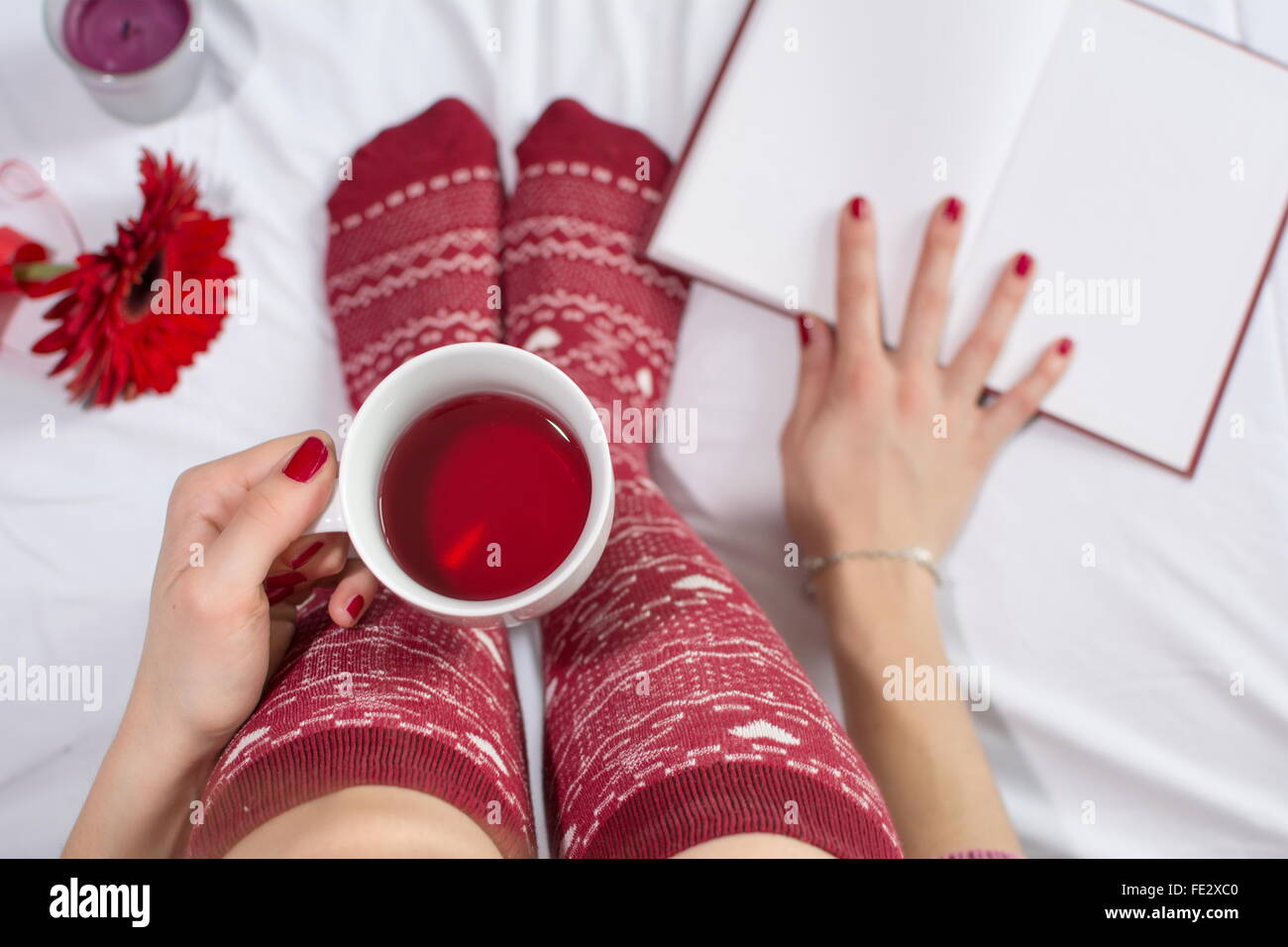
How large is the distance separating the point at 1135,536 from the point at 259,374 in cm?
71

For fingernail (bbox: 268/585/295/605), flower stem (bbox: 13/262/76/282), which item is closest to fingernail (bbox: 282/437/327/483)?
fingernail (bbox: 268/585/295/605)

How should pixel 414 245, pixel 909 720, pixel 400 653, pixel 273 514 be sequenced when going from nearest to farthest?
pixel 273 514
pixel 400 653
pixel 909 720
pixel 414 245

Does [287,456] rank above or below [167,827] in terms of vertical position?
above

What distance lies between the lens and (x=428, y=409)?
1.45 feet

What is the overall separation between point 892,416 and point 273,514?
1.59 feet

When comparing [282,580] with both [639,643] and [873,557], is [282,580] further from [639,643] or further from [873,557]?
[873,557]

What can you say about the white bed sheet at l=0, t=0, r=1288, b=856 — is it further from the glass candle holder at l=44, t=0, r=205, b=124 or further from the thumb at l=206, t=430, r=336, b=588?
the thumb at l=206, t=430, r=336, b=588

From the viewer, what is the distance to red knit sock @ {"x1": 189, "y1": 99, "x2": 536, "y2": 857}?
1.44 ft

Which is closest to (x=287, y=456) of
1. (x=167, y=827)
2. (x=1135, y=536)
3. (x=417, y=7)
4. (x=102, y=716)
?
(x=167, y=827)

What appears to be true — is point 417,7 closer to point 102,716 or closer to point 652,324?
point 652,324

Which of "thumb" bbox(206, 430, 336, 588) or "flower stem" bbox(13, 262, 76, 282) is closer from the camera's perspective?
"thumb" bbox(206, 430, 336, 588)

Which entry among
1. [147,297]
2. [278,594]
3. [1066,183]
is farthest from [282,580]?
[1066,183]

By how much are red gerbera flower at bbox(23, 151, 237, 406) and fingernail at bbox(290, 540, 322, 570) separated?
11.3 inches
